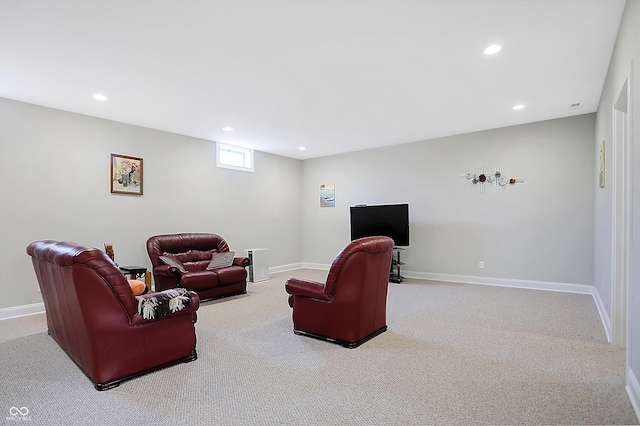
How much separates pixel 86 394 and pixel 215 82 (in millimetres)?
3216

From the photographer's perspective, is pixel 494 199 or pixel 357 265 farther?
pixel 494 199

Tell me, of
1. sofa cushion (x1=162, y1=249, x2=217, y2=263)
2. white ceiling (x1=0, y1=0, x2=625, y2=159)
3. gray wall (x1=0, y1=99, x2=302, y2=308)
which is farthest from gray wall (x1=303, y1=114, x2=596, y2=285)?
sofa cushion (x1=162, y1=249, x2=217, y2=263)

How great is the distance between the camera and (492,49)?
3.35 metres

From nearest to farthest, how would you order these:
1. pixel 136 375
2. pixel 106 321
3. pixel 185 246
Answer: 1. pixel 106 321
2. pixel 136 375
3. pixel 185 246

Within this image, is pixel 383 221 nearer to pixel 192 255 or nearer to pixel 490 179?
pixel 490 179

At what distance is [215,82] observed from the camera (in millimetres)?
4070

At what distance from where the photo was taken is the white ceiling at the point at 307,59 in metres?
2.72

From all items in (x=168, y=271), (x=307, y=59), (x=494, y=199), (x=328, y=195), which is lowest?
(x=168, y=271)

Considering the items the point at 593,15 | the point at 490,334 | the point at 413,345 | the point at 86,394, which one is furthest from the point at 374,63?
the point at 86,394

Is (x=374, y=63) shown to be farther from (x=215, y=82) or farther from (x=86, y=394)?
(x=86, y=394)

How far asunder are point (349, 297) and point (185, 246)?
3707 mm

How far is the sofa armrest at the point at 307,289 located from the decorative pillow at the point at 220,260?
2.50 m

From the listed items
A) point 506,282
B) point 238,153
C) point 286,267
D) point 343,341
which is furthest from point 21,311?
point 506,282

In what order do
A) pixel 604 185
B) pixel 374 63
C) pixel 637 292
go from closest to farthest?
1. pixel 637 292
2. pixel 374 63
3. pixel 604 185
